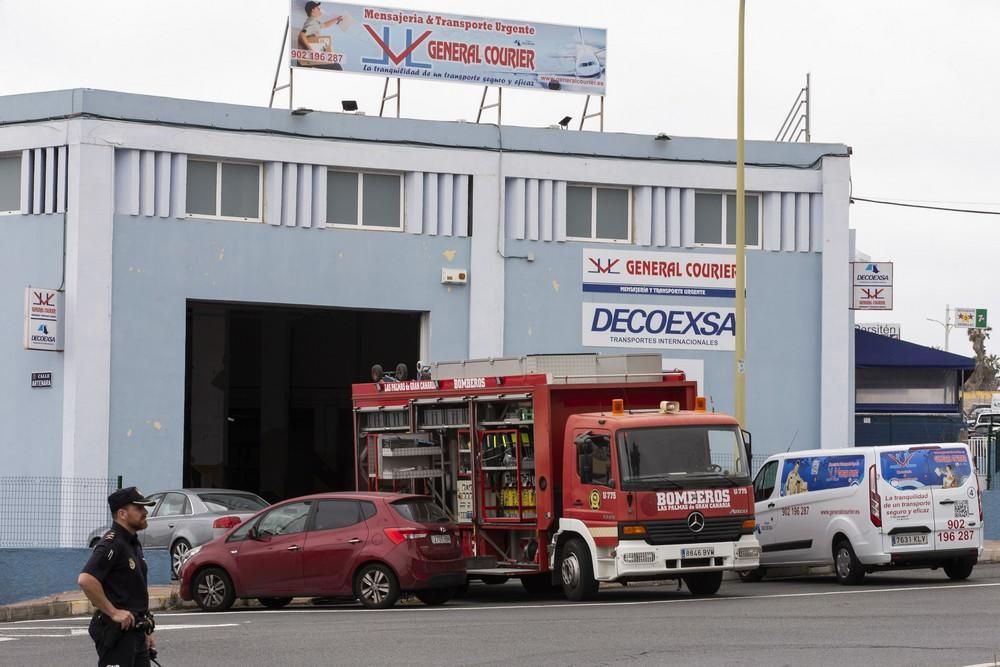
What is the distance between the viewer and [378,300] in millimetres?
30062

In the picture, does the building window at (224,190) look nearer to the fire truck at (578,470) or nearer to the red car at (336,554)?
the fire truck at (578,470)

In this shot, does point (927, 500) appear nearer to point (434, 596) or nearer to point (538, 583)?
point (538, 583)

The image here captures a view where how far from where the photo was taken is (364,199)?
99.3ft

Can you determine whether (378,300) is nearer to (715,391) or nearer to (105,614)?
(715,391)

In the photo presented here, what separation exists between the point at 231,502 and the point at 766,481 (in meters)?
8.25

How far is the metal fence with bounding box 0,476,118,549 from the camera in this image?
26.5 meters

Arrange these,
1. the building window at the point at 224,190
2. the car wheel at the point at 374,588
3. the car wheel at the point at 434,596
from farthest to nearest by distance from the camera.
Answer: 1. the building window at the point at 224,190
2. the car wheel at the point at 434,596
3. the car wheel at the point at 374,588

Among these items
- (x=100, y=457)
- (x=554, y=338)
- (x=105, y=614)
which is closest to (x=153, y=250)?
(x=100, y=457)

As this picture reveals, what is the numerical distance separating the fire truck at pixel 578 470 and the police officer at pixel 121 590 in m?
9.98

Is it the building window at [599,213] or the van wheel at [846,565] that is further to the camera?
the building window at [599,213]

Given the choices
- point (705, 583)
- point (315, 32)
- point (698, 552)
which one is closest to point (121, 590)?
point (698, 552)

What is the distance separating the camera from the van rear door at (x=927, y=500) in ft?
67.6

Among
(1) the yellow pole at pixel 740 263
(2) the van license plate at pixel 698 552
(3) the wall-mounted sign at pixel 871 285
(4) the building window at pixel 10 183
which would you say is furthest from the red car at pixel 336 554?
(3) the wall-mounted sign at pixel 871 285

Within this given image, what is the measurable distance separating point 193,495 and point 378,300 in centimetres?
697
